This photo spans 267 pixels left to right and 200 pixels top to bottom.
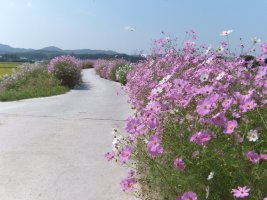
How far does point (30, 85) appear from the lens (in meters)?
18.4

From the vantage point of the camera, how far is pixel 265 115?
149 inches

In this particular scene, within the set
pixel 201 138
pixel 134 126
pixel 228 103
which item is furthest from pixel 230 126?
pixel 134 126

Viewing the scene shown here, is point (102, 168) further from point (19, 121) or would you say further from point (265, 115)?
point (19, 121)

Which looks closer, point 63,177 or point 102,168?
point 63,177

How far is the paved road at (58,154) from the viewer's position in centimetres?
532

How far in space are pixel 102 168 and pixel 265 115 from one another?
2.87 metres

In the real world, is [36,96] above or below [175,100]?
below

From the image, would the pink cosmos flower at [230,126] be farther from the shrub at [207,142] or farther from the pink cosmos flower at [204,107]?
the pink cosmos flower at [204,107]

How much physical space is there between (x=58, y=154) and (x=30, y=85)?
11935 mm

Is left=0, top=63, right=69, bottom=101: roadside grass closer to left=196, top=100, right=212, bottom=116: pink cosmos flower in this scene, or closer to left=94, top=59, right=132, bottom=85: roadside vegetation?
left=94, top=59, right=132, bottom=85: roadside vegetation

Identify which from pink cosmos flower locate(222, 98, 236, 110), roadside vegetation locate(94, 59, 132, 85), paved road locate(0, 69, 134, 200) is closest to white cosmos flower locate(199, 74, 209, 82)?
pink cosmos flower locate(222, 98, 236, 110)

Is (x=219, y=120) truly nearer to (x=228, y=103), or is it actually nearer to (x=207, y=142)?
(x=207, y=142)

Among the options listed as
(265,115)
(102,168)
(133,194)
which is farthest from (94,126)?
(265,115)

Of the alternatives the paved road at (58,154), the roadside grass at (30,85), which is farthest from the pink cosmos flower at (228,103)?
the roadside grass at (30,85)
